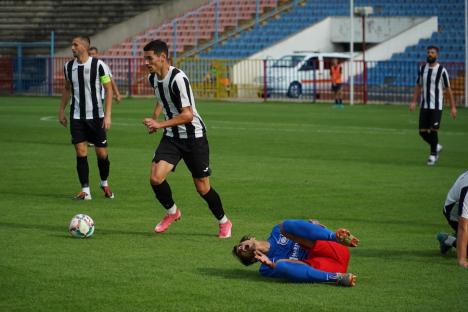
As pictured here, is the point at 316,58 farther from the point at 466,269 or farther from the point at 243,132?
the point at 466,269

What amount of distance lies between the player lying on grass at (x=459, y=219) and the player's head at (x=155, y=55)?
343cm

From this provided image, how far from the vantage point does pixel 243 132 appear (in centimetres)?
2662

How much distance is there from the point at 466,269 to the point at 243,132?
55.1 ft

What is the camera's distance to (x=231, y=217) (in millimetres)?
13508

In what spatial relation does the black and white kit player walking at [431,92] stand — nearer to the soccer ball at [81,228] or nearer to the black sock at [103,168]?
the black sock at [103,168]

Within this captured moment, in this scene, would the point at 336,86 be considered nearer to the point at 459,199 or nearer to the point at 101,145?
the point at 101,145

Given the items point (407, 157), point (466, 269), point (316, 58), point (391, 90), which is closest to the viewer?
point (466, 269)

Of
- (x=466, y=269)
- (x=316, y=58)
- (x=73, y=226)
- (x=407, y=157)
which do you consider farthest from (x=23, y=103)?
(x=466, y=269)

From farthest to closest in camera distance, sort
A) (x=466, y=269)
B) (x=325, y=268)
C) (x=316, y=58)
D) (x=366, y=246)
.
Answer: (x=316, y=58), (x=366, y=246), (x=466, y=269), (x=325, y=268)

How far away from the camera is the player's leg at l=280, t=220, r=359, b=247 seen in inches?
365

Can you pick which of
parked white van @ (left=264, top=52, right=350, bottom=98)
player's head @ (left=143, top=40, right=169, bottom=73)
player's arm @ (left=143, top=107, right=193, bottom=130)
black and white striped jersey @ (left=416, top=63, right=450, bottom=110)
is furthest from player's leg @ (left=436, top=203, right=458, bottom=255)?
parked white van @ (left=264, top=52, right=350, bottom=98)

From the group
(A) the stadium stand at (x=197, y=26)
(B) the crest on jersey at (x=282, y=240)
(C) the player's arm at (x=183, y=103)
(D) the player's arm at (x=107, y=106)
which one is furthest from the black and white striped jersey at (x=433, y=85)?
(A) the stadium stand at (x=197, y=26)

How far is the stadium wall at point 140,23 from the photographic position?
169 ft

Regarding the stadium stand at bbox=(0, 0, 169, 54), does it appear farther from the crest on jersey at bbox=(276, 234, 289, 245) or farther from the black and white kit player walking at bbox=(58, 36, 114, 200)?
the crest on jersey at bbox=(276, 234, 289, 245)
